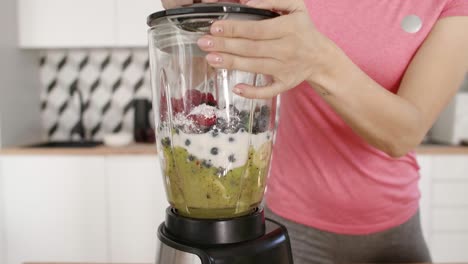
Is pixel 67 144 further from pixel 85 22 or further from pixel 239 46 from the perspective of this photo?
pixel 239 46

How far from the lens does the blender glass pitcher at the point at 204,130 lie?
0.47 meters

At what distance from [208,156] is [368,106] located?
0.21 meters

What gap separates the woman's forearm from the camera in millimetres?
440

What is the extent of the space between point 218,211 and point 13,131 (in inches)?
68.7

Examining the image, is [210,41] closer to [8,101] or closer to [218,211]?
[218,211]

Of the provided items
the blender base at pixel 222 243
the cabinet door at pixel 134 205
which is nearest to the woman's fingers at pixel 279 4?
the blender base at pixel 222 243

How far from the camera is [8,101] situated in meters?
1.85

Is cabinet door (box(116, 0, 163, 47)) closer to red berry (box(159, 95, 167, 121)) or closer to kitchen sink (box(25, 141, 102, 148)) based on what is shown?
kitchen sink (box(25, 141, 102, 148))

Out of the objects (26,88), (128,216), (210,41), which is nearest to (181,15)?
(210,41)

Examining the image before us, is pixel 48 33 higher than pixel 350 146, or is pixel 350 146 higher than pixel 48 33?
pixel 48 33

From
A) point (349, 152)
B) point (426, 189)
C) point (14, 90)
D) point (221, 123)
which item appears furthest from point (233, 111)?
point (14, 90)

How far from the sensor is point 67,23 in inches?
74.1

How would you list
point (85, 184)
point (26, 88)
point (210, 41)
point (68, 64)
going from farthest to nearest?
point (68, 64) → point (26, 88) → point (85, 184) → point (210, 41)

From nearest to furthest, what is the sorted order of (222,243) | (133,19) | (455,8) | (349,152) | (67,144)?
1. (222,243)
2. (455,8)
3. (349,152)
4. (133,19)
5. (67,144)
